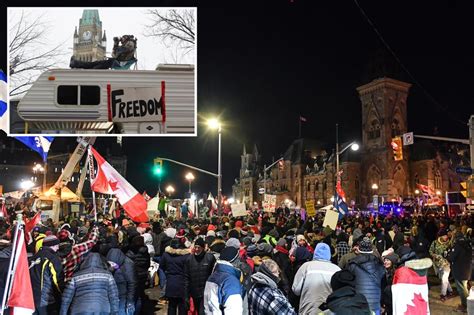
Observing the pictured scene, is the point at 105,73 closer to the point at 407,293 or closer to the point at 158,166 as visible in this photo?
the point at 407,293

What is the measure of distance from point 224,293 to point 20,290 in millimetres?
2846

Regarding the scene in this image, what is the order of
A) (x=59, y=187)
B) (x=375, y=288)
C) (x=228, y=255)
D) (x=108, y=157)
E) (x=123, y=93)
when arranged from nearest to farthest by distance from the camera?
1. (x=228, y=255)
2. (x=375, y=288)
3. (x=123, y=93)
4. (x=59, y=187)
5. (x=108, y=157)

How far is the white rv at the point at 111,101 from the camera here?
852cm

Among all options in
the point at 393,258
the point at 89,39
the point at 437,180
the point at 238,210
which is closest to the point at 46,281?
the point at 89,39

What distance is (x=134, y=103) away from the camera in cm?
877

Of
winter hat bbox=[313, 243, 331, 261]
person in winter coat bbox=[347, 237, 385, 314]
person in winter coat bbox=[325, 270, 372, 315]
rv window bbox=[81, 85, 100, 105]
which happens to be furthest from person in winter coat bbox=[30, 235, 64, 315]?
person in winter coat bbox=[325, 270, 372, 315]

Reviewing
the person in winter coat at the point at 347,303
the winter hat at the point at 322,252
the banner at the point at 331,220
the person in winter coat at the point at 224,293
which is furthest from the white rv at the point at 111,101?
the banner at the point at 331,220

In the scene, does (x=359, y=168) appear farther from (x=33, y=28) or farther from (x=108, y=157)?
(x=33, y=28)

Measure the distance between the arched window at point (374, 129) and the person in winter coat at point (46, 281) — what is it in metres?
82.5

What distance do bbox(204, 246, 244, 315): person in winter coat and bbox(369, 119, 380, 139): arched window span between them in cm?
8323

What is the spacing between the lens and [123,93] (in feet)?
28.6

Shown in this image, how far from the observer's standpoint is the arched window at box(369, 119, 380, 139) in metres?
85.3

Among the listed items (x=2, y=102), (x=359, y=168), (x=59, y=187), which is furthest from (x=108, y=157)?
(x=2, y=102)

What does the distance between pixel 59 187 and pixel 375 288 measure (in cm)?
1573
